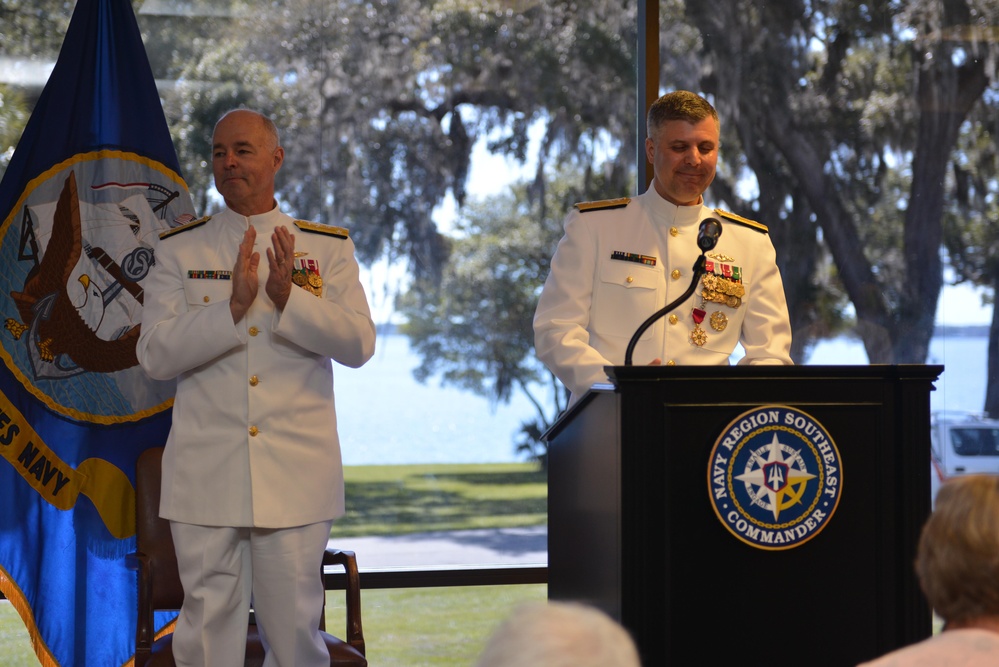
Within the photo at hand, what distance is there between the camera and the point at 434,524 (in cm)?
398

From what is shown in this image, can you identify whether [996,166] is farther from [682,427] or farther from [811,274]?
[682,427]

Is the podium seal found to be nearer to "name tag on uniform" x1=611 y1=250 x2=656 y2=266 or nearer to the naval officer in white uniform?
"name tag on uniform" x1=611 y1=250 x2=656 y2=266

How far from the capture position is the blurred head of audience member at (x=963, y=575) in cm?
115

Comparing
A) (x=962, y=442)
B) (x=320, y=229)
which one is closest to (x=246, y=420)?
(x=320, y=229)

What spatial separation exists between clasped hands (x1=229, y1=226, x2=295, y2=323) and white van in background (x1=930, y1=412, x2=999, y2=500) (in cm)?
291

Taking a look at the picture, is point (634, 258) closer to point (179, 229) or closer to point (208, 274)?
point (208, 274)

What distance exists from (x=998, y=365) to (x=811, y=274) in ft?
2.78

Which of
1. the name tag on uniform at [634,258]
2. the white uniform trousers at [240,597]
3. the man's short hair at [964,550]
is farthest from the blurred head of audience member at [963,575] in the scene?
the white uniform trousers at [240,597]

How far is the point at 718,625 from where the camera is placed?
1866 mm

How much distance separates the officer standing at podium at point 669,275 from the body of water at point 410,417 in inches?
52.6

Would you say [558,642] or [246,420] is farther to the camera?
[246,420]

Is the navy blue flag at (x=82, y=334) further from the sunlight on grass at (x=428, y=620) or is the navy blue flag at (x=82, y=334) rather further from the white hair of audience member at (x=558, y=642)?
the white hair of audience member at (x=558, y=642)

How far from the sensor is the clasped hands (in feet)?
8.60

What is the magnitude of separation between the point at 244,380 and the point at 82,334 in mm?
785
